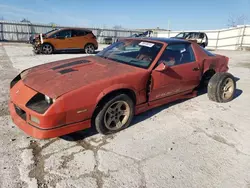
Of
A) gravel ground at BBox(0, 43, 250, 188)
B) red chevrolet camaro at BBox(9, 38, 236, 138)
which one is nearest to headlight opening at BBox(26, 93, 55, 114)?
red chevrolet camaro at BBox(9, 38, 236, 138)

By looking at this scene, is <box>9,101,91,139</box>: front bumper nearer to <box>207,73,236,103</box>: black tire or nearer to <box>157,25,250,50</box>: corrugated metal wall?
<box>207,73,236,103</box>: black tire

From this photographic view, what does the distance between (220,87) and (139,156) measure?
2700 mm

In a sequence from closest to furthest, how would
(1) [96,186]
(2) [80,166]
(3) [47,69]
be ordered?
(1) [96,186]
(2) [80,166]
(3) [47,69]

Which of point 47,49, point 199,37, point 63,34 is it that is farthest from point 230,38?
point 47,49

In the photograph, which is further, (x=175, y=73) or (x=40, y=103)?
(x=175, y=73)

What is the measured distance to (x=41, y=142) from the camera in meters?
2.77

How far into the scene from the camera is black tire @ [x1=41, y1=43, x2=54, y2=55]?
11.7 m

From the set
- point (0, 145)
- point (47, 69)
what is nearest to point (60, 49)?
point (47, 69)

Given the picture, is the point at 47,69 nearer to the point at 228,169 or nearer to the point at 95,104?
the point at 95,104

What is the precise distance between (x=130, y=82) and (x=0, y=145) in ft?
6.30

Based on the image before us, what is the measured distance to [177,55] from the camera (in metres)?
3.83

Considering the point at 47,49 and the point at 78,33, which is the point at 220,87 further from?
the point at 78,33

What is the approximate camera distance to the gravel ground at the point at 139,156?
7.12 ft

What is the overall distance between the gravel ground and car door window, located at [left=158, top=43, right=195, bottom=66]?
39.8 inches
